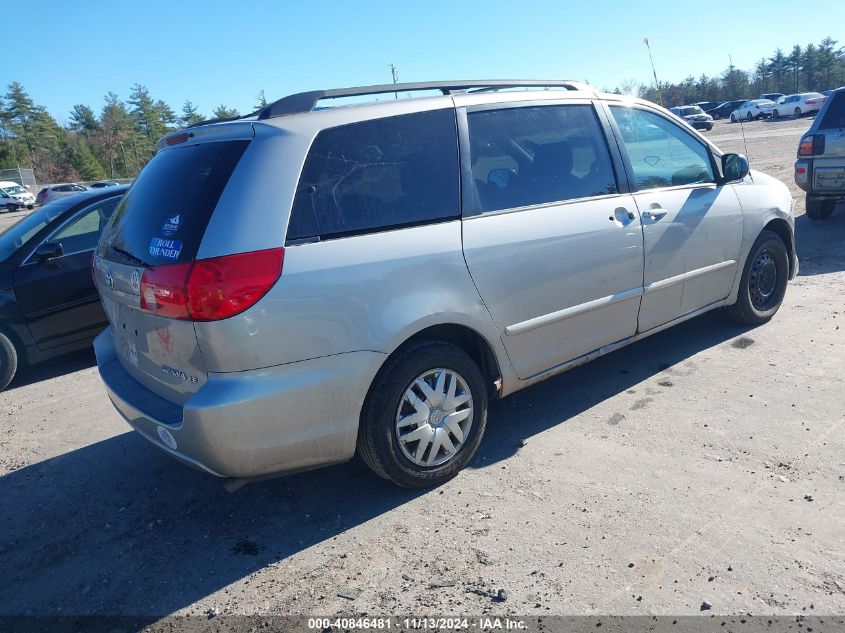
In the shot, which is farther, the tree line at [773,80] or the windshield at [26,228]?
the tree line at [773,80]

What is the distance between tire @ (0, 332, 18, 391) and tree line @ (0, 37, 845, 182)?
62205 mm

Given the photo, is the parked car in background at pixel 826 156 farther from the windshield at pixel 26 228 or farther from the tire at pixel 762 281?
the windshield at pixel 26 228

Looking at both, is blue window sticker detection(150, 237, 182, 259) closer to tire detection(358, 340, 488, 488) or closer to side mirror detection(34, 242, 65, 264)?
tire detection(358, 340, 488, 488)

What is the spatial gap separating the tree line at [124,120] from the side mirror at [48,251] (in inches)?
2426

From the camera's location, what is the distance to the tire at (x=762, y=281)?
17.5 feet

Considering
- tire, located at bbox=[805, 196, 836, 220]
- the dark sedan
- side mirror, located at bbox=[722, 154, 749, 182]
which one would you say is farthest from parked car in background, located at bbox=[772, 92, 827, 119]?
the dark sedan

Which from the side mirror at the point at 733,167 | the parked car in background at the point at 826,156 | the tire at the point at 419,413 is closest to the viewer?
the tire at the point at 419,413

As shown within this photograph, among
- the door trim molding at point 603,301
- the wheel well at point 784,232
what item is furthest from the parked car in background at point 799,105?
the door trim molding at point 603,301

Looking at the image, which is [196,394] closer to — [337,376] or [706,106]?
[337,376]

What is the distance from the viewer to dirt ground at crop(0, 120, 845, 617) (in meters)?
2.71

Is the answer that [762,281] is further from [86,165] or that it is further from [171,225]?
[86,165]

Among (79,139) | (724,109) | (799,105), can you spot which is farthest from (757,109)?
(79,139)

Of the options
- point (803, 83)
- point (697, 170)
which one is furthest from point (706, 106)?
point (697, 170)

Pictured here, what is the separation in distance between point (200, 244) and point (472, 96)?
1.79 meters
